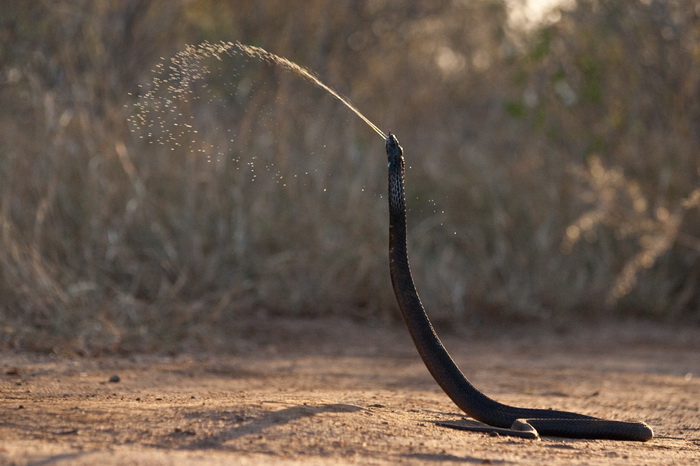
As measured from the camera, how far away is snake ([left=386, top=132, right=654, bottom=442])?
13.1 ft

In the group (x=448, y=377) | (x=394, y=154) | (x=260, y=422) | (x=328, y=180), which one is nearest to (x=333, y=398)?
(x=448, y=377)

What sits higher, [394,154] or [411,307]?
[394,154]

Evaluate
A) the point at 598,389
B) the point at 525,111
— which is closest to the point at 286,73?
the point at 525,111

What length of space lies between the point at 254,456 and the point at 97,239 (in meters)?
4.23

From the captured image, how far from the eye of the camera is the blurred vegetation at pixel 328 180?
705 cm

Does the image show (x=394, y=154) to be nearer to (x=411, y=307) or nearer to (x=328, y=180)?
(x=411, y=307)

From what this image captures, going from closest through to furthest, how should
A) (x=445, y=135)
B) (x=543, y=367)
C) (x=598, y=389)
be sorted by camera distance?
1. (x=598, y=389)
2. (x=543, y=367)
3. (x=445, y=135)

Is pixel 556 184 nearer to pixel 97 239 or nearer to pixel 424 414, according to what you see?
pixel 97 239

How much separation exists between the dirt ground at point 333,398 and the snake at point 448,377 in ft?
0.32

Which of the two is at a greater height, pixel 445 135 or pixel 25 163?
pixel 445 135

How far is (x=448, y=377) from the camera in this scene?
411 centimetres

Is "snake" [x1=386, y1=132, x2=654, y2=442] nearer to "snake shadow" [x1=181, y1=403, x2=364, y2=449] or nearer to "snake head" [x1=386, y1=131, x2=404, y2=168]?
"snake head" [x1=386, y1=131, x2=404, y2=168]

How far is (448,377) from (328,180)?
4.85 metres

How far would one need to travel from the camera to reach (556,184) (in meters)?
9.45
